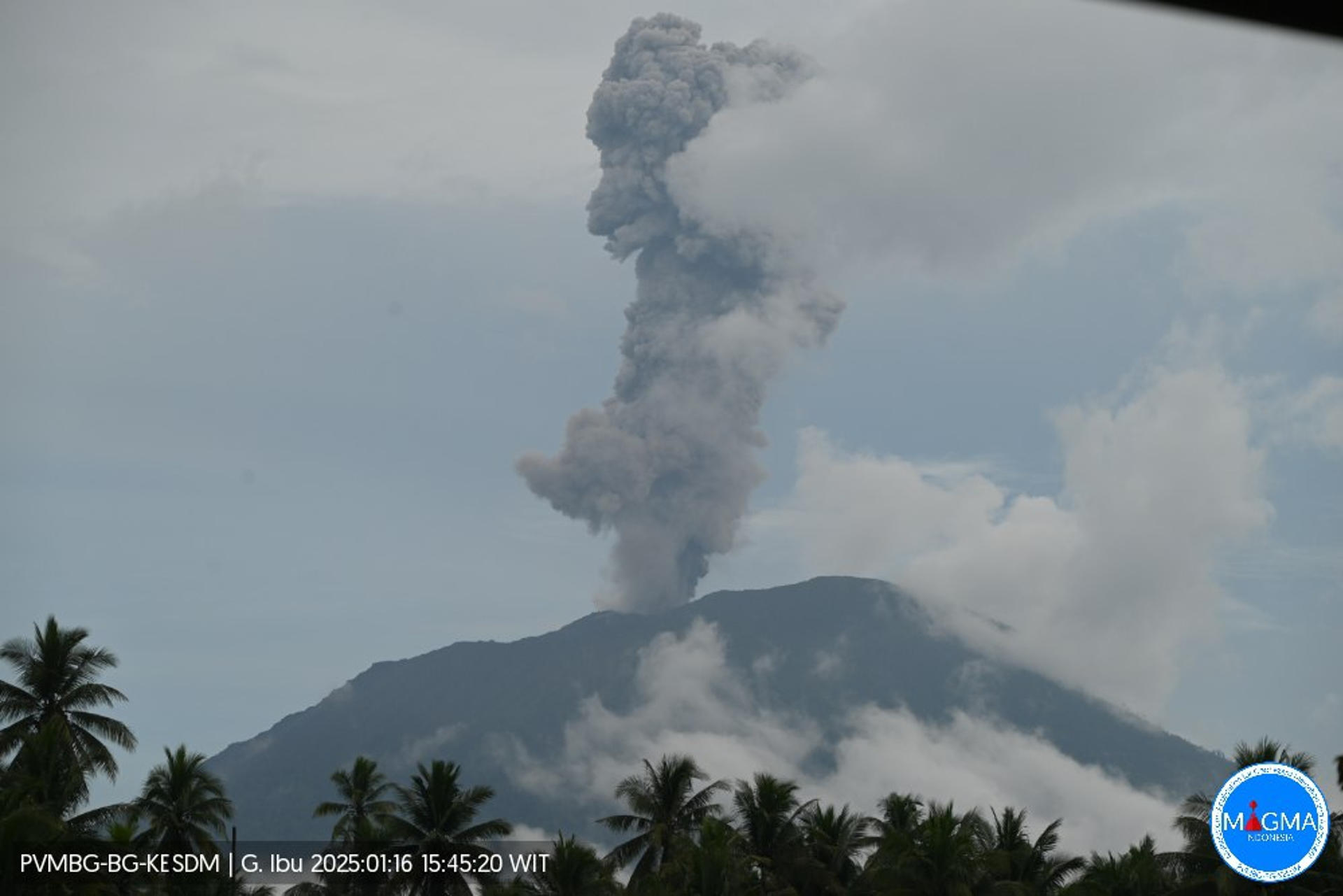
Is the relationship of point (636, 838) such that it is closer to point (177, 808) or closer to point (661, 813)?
point (661, 813)

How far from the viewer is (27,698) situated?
177 feet

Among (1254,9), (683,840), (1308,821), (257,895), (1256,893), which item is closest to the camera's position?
(1254,9)

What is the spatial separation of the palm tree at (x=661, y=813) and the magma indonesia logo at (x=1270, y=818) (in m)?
25.8

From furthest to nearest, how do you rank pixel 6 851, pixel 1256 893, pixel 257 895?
pixel 257 895 < pixel 1256 893 < pixel 6 851

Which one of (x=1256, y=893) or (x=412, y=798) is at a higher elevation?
(x=412, y=798)

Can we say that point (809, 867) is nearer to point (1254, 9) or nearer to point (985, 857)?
point (985, 857)

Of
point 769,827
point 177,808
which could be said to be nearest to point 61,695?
point 177,808

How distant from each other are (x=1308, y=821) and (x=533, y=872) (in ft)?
90.2

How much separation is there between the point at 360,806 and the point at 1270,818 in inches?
1468

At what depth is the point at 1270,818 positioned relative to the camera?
108 feet

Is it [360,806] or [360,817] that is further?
[360,806]

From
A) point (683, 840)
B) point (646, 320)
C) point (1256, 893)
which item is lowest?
point (1256, 893)

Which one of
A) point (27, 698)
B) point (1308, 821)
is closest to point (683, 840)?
point (27, 698)

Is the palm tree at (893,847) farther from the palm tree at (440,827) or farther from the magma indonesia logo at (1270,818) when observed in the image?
the magma indonesia logo at (1270,818)
